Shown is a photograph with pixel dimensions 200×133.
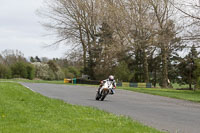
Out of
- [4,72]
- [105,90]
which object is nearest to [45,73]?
[4,72]

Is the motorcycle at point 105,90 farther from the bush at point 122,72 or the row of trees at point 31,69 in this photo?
the row of trees at point 31,69

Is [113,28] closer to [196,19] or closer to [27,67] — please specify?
[196,19]

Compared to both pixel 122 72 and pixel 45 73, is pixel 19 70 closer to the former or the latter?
pixel 45 73

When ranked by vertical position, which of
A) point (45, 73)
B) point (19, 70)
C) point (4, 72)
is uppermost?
point (19, 70)

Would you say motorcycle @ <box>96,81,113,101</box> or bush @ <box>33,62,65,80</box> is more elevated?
bush @ <box>33,62,65,80</box>

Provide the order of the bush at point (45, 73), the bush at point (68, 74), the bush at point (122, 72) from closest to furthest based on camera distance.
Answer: the bush at point (122, 72) < the bush at point (45, 73) < the bush at point (68, 74)

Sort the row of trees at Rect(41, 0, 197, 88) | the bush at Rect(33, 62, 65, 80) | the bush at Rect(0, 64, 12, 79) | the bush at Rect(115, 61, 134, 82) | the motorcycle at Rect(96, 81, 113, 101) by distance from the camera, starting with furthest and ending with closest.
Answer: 1. the bush at Rect(33, 62, 65, 80)
2. the bush at Rect(0, 64, 12, 79)
3. the bush at Rect(115, 61, 134, 82)
4. the row of trees at Rect(41, 0, 197, 88)
5. the motorcycle at Rect(96, 81, 113, 101)

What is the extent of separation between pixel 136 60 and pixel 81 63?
9703 mm

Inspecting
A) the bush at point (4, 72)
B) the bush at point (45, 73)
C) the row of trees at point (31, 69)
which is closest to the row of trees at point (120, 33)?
the row of trees at point (31, 69)

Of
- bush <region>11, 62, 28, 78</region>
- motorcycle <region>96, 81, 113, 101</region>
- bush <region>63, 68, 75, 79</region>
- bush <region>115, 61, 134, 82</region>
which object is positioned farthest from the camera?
bush <region>63, 68, 75, 79</region>

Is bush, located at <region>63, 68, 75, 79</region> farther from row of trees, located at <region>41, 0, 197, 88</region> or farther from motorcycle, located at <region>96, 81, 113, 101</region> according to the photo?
motorcycle, located at <region>96, 81, 113, 101</region>

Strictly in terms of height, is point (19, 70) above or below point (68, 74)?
above

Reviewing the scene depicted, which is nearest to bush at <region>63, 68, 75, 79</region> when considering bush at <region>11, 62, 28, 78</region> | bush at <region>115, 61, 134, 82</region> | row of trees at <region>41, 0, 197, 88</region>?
bush at <region>11, 62, 28, 78</region>

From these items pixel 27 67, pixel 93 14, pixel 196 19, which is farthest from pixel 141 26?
pixel 27 67
